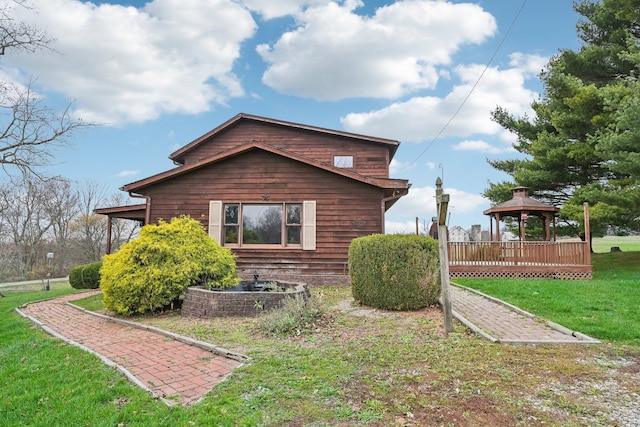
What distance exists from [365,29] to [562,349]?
39.6ft

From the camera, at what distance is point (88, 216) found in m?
31.7

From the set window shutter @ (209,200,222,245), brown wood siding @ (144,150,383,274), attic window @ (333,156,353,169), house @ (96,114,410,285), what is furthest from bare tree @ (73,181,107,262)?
attic window @ (333,156,353,169)

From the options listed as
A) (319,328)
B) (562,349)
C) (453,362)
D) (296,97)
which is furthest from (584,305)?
(296,97)

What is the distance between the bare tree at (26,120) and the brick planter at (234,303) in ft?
44.5

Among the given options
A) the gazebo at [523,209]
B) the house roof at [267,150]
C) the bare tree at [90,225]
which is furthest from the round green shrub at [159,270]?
the bare tree at [90,225]

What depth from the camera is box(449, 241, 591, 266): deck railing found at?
13.5 m

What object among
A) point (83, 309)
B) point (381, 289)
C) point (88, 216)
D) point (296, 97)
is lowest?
point (83, 309)

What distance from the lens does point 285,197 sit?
11859mm

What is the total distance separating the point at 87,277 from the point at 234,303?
33.4 feet

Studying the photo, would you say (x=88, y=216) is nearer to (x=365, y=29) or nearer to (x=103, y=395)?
(x=365, y=29)

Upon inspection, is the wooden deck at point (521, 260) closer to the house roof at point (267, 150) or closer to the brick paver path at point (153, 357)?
the house roof at point (267, 150)

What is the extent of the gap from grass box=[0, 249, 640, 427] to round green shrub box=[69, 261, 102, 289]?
354 inches

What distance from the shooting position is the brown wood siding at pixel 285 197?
1162cm

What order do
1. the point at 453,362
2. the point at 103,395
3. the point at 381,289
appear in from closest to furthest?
the point at 103,395
the point at 453,362
the point at 381,289
